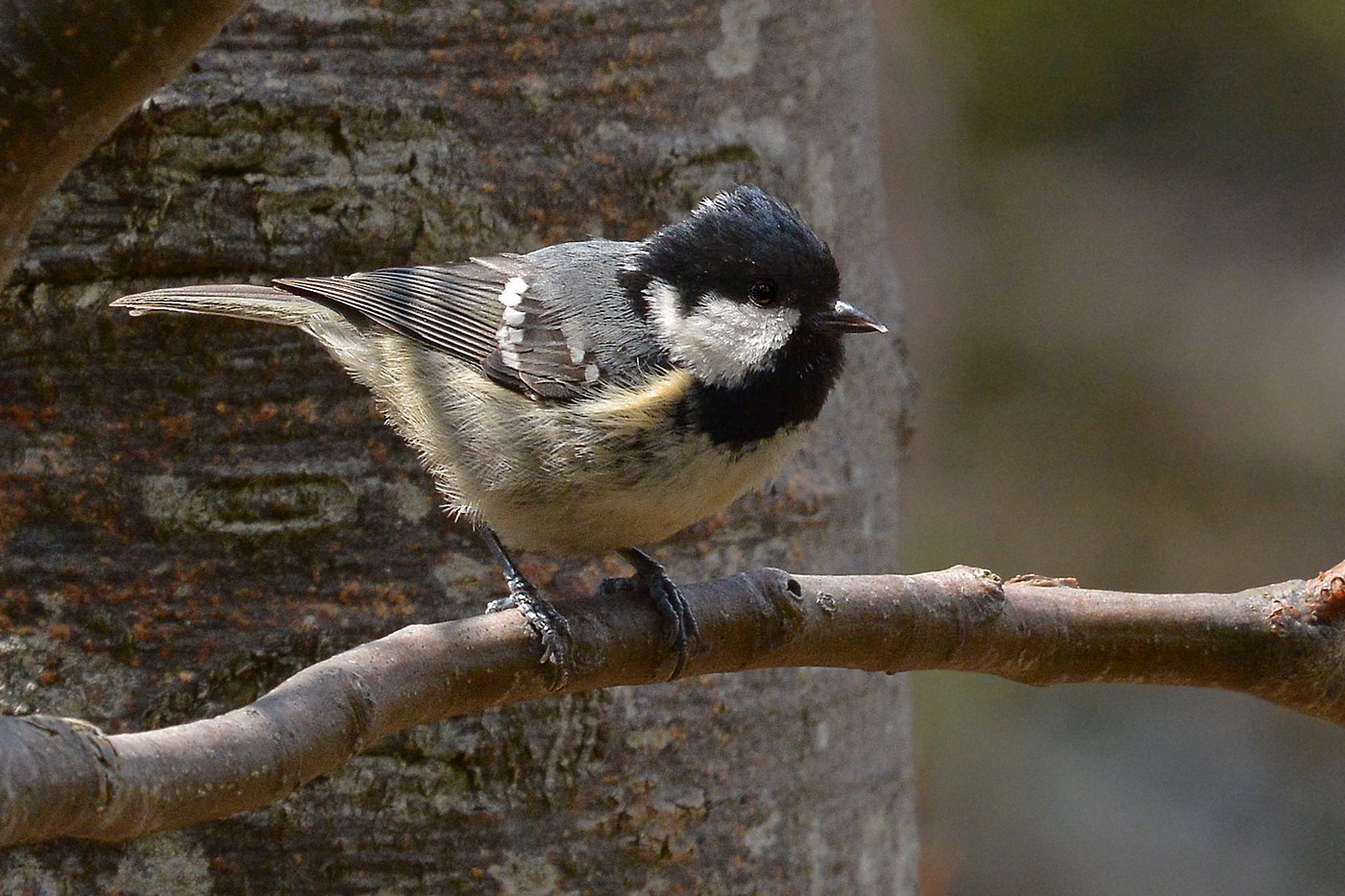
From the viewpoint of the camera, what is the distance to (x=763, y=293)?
277 centimetres

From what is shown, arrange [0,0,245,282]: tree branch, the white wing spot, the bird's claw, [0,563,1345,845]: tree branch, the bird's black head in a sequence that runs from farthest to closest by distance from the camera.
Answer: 1. the white wing spot
2. the bird's black head
3. the bird's claw
4. [0,563,1345,845]: tree branch
5. [0,0,245,282]: tree branch

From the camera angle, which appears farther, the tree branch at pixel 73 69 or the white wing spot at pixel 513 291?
the white wing spot at pixel 513 291

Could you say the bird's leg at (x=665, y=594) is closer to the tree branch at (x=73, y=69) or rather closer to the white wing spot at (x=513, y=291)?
the white wing spot at (x=513, y=291)

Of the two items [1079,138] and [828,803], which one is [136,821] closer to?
[828,803]

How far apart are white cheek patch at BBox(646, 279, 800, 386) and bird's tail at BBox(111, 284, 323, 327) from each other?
64cm

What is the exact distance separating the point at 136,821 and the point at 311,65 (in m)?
1.45

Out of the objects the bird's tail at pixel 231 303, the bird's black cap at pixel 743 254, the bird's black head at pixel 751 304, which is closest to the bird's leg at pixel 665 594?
the bird's black head at pixel 751 304

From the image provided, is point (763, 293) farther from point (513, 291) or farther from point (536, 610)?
point (536, 610)

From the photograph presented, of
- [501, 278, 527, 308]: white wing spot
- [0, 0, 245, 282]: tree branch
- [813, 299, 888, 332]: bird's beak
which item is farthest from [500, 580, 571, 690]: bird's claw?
[0, 0, 245, 282]: tree branch

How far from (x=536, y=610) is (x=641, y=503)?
12.1 inches

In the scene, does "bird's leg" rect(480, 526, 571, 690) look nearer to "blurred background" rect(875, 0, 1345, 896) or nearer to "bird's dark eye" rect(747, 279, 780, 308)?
"bird's dark eye" rect(747, 279, 780, 308)

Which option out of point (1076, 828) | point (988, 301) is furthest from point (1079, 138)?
point (1076, 828)

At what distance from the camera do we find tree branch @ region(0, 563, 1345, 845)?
2.02 meters

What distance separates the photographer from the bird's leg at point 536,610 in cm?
226
